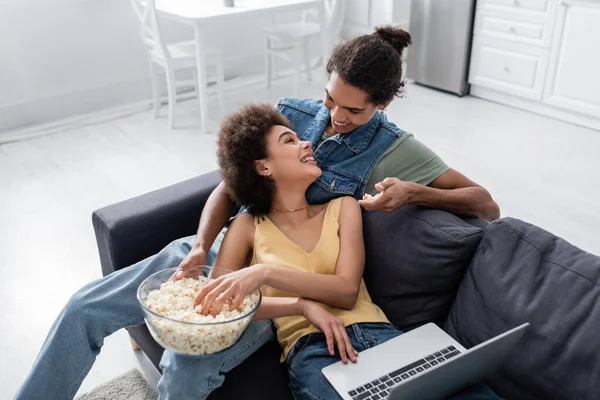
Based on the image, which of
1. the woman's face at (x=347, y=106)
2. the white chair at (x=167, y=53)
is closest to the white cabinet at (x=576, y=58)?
the white chair at (x=167, y=53)

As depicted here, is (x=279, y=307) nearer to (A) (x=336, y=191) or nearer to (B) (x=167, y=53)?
(A) (x=336, y=191)

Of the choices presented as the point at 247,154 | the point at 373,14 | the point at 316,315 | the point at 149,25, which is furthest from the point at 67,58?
the point at 316,315

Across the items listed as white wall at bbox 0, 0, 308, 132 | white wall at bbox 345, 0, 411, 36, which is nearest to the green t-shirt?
white wall at bbox 0, 0, 308, 132

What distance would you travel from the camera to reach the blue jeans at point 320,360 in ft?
4.36

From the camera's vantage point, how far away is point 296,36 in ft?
13.3

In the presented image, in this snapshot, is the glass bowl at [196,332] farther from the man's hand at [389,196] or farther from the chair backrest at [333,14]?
the chair backrest at [333,14]

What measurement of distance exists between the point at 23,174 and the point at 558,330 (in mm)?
2962

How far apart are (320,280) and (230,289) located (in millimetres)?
238

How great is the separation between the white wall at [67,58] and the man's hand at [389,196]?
3.10m

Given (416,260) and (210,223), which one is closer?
(416,260)

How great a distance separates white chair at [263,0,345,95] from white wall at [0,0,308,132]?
0.63 metres

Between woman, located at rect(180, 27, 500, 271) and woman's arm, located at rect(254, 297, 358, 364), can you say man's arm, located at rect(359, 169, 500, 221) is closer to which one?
woman, located at rect(180, 27, 500, 271)

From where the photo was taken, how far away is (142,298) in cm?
136

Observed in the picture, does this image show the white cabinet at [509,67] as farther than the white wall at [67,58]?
Yes
